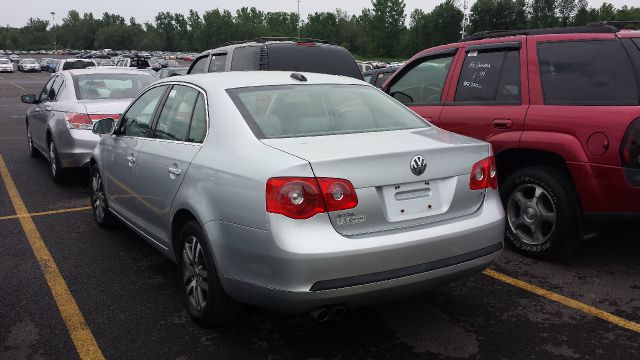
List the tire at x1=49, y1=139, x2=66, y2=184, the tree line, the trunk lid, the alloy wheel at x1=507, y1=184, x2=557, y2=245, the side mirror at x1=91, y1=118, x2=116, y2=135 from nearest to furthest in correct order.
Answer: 1. the trunk lid
2. the alloy wheel at x1=507, y1=184, x2=557, y2=245
3. the side mirror at x1=91, y1=118, x2=116, y2=135
4. the tire at x1=49, y1=139, x2=66, y2=184
5. the tree line

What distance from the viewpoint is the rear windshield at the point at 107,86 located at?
7.99 metres

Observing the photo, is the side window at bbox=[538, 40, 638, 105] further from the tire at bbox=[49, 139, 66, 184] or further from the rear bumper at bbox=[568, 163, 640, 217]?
the tire at bbox=[49, 139, 66, 184]

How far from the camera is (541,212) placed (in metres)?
4.75

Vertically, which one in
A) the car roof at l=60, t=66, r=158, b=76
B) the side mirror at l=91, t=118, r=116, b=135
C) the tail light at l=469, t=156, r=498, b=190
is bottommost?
the side mirror at l=91, t=118, r=116, b=135

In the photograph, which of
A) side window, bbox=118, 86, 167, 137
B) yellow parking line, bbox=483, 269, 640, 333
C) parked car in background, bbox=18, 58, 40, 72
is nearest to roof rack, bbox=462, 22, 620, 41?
yellow parking line, bbox=483, 269, 640, 333

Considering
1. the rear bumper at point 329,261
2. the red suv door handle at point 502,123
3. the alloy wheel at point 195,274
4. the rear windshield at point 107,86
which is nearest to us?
the rear bumper at point 329,261

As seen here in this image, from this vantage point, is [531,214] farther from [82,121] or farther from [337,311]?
[82,121]

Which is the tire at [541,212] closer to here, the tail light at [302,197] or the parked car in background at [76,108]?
the tail light at [302,197]

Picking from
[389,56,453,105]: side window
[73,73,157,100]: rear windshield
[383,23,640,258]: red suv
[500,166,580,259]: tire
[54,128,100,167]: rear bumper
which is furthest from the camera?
[73,73,157,100]: rear windshield

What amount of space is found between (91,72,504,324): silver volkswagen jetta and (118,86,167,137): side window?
0.38 m

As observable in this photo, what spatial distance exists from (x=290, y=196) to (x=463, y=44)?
3.45 metres

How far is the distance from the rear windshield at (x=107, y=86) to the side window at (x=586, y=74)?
18.7ft

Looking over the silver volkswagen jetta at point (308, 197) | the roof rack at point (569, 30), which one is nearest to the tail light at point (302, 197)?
the silver volkswagen jetta at point (308, 197)

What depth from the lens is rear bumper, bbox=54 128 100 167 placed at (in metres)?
7.33
